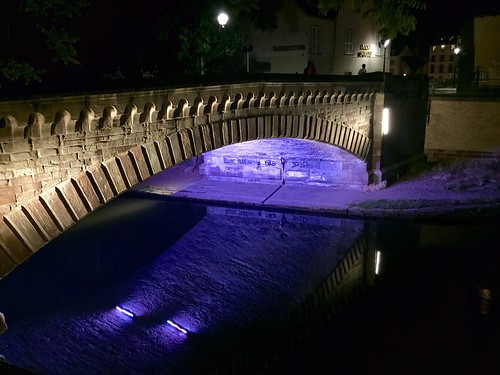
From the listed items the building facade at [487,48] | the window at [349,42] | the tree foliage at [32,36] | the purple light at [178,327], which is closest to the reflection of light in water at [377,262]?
the purple light at [178,327]

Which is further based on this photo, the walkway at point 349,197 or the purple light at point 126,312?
the walkway at point 349,197

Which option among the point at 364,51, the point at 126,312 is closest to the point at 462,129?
the point at 364,51

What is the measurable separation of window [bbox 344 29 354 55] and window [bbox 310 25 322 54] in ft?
10.6

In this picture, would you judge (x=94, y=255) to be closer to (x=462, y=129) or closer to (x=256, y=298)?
(x=256, y=298)

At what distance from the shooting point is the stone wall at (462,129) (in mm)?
22172

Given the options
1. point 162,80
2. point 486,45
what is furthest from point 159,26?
point 486,45

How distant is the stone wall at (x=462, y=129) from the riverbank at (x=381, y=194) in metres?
1.11

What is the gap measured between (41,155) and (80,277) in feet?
21.3

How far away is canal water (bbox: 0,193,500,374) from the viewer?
27.9ft

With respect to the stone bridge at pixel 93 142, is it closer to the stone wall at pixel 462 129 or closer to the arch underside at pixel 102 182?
the arch underside at pixel 102 182

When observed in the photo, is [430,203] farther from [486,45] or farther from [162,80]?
[486,45]

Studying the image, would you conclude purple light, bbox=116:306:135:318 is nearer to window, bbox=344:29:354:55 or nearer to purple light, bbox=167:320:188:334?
purple light, bbox=167:320:188:334

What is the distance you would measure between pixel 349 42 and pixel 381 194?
17525 millimetres

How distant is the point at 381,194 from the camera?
17.9 m
